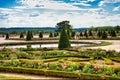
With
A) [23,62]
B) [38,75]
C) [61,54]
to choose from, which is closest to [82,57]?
[61,54]

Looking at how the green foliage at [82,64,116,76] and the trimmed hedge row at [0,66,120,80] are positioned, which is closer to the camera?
the trimmed hedge row at [0,66,120,80]

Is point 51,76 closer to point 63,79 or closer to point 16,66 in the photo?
point 63,79

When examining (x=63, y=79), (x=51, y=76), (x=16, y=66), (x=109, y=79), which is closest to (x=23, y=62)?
(x=16, y=66)

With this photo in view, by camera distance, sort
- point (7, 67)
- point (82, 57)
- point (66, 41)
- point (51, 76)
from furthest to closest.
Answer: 1. point (66, 41)
2. point (82, 57)
3. point (7, 67)
4. point (51, 76)

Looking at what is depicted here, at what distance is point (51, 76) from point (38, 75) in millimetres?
718

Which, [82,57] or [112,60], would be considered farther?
[82,57]

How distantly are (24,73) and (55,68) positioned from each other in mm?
1672

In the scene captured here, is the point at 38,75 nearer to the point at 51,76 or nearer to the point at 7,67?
the point at 51,76

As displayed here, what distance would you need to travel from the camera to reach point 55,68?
16.8 m

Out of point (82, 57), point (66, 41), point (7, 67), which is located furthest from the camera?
point (66, 41)

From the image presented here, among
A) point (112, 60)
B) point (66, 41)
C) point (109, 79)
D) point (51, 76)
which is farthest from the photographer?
point (66, 41)

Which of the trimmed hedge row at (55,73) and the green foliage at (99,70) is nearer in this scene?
the trimmed hedge row at (55,73)

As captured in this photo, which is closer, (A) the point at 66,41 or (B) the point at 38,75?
(B) the point at 38,75

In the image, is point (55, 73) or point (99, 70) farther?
point (55, 73)
